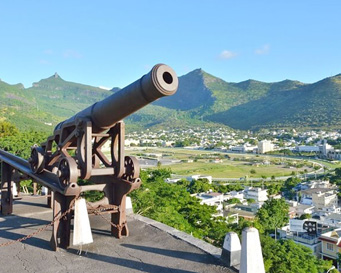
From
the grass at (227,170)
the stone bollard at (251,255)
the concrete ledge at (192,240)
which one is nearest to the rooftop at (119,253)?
the concrete ledge at (192,240)

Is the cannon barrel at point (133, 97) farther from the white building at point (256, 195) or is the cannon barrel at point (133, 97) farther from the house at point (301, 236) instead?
the white building at point (256, 195)

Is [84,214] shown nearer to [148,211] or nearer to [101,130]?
[101,130]

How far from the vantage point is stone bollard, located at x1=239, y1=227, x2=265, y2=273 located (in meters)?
4.46

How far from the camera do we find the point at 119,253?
5828 mm

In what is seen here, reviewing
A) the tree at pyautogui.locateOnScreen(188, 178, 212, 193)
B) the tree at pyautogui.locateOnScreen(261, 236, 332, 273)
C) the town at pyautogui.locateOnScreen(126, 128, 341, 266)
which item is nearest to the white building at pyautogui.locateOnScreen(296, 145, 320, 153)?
the town at pyautogui.locateOnScreen(126, 128, 341, 266)

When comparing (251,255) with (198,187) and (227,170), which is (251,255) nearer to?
(198,187)

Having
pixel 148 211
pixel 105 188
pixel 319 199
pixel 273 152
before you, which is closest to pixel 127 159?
pixel 105 188

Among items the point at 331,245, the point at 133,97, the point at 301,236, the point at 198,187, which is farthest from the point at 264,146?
the point at 133,97

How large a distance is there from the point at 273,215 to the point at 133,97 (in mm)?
33609

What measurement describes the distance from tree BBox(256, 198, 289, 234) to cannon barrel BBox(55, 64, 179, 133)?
101ft

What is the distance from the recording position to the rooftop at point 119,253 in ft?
17.4

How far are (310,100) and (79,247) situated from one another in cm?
16823

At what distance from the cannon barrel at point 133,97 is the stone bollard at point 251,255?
2.16m

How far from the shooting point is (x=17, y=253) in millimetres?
5941
